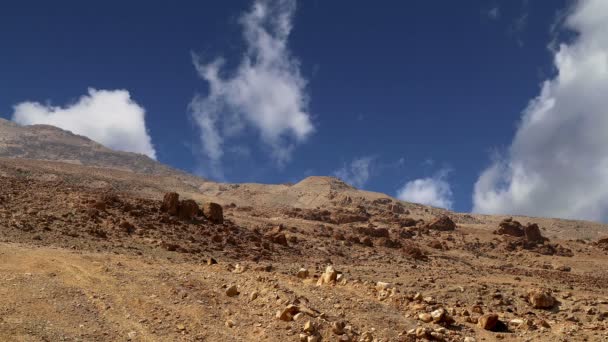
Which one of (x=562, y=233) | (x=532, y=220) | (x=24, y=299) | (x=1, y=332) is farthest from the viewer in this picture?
(x=532, y=220)

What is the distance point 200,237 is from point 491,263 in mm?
19230

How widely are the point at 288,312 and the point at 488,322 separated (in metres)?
4.94

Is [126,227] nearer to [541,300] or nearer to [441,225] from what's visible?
[541,300]

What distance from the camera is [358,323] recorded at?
10.6 metres

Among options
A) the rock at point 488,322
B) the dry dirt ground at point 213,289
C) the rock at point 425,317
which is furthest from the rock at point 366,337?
the rock at point 488,322

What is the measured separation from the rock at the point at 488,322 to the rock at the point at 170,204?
59.7ft

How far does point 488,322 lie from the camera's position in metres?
11.8

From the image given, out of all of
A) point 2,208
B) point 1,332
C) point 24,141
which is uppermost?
point 24,141

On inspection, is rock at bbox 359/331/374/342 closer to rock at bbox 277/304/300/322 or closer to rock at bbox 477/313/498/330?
rock at bbox 277/304/300/322

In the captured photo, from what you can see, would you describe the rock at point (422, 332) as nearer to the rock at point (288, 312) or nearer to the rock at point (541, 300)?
the rock at point (288, 312)

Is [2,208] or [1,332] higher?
[2,208]

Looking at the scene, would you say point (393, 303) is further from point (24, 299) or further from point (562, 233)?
point (562, 233)

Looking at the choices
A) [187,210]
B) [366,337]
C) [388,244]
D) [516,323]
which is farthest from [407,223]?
[366,337]

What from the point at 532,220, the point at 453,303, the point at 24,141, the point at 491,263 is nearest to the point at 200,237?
the point at 453,303
